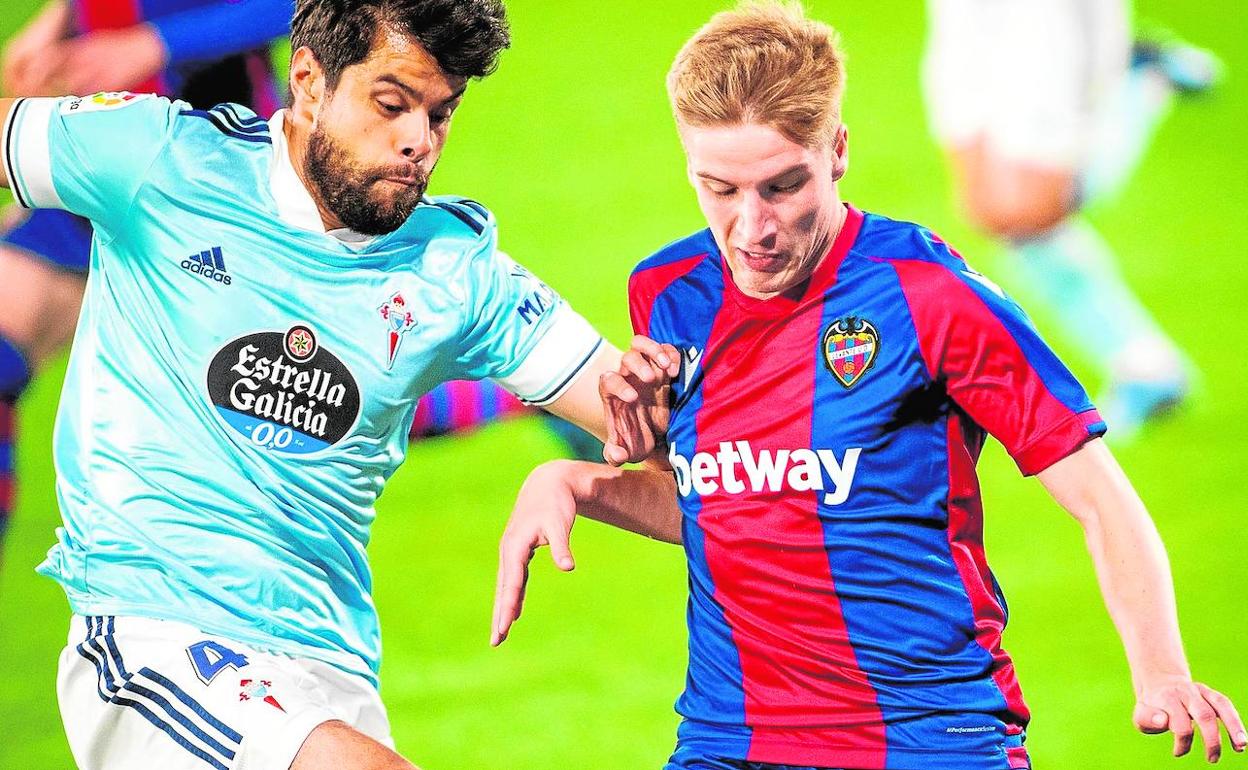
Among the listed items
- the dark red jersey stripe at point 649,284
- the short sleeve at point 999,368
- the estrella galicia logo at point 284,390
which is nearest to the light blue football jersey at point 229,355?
the estrella galicia logo at point 284,390

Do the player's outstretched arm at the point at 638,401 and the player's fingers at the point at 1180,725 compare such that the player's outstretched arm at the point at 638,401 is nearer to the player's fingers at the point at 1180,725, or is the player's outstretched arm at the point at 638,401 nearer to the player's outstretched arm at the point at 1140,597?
the player's outstretched arm at the point at 1140,597

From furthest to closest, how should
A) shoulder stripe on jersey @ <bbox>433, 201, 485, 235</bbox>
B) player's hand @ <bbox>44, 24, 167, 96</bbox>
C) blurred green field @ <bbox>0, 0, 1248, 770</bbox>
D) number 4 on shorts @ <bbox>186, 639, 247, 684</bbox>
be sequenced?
1. blurred green field @ <bbox>0, 0, 1248, 770</bbox>
2. player's hand @ <bbox>44, 24, 167, 96</bbox>
3. shoulder stripe on jersey @ <bbox>433, 201, 485, 235</bbox>
4. number 4 on shorts @ <bbox>186, 639, 247, 684</bbox>

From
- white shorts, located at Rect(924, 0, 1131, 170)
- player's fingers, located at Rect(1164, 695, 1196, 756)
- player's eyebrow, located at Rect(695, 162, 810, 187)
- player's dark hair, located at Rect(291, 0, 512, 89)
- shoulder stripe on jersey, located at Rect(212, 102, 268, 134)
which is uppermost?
white shorts, located at Rect(924, 0, 1131, 170)

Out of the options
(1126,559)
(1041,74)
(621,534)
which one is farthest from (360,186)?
(1041,74)

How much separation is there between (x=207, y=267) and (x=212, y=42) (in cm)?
115

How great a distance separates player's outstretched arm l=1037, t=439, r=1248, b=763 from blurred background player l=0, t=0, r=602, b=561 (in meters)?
1.68

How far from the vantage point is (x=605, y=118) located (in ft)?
18.4

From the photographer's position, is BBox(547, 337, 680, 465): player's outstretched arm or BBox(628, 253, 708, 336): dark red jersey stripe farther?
BBox(628, 253, 708, 336): dark red jersey stripe

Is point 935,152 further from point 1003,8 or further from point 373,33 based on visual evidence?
point 373,33

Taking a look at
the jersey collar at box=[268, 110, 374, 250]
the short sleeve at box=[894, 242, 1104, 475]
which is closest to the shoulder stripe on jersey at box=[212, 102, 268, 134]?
the jersey collar at box=[268, 110, 374, 250]

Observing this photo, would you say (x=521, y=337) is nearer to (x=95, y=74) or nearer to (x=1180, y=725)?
(x=1180, y=725)

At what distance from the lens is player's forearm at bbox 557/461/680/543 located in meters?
2.78

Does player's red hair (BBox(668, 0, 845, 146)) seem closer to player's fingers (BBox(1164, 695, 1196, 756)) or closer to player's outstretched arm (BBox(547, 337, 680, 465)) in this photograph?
player's outstretched arm (BBox(547, 337, 680, 465))

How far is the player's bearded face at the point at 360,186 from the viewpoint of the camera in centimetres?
285
